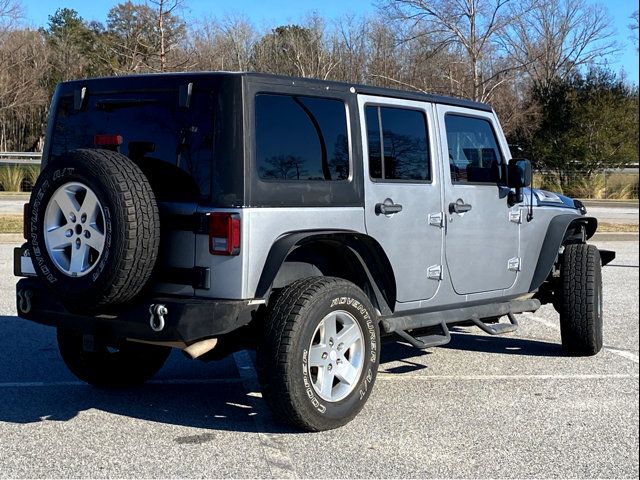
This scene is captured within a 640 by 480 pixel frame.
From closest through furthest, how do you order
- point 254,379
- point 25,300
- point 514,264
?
point 25,300, point 254,379, point 514,264

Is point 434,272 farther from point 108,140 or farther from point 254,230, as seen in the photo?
point 108,140

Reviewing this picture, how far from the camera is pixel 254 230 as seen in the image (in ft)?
15.4

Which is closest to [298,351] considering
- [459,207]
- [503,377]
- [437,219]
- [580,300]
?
[437,219]

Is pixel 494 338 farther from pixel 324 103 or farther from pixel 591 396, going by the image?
pixel 324 103

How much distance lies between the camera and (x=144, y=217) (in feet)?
15.1

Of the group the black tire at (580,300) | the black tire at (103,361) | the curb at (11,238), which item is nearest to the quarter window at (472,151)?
the black tire at (580,300)

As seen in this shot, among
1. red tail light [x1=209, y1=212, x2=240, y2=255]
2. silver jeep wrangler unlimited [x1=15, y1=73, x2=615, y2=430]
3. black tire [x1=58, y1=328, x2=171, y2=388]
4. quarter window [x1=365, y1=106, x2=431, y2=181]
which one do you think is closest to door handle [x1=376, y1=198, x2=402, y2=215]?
silver jeep wrangler unlimited [x1=15, y1=73, x2=615, y2=430]

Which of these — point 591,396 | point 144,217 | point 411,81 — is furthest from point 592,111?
point 144,217

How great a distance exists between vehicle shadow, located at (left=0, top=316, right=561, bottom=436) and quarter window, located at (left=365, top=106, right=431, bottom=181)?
5.44ft

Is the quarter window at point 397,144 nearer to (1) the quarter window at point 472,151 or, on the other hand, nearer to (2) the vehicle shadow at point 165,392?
(1) the quarter window at point 472,151

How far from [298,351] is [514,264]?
8.04ft

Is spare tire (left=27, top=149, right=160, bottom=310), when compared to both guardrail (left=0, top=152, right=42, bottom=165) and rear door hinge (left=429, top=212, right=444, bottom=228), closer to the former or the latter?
rear door hinge (left=429, top=212, right=444, bottom=228)

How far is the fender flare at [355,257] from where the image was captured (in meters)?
4.76

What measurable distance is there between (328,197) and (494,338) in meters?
3.53
